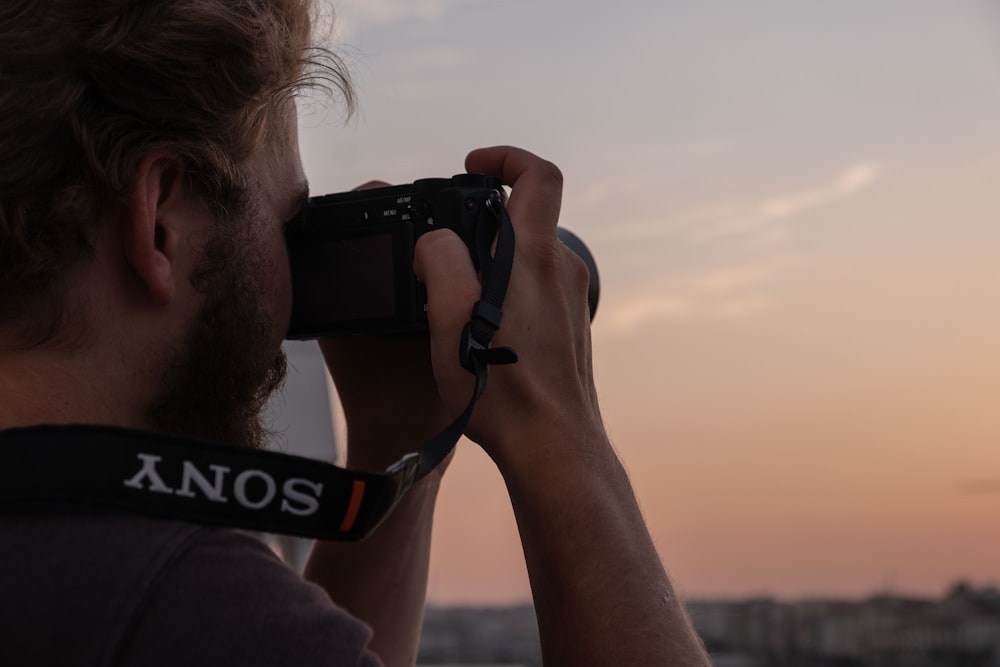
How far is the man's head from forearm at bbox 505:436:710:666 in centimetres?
31

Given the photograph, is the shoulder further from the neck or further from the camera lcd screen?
the camera lcd screen

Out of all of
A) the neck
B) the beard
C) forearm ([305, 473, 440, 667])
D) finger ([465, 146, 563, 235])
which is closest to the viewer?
the neck

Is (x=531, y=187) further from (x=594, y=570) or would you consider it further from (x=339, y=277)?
(x=594, y=570)

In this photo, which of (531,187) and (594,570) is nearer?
(594,570)

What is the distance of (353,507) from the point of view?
0.95 metres

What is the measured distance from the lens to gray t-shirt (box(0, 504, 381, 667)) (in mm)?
726

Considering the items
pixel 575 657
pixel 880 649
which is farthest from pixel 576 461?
pixel 880 649

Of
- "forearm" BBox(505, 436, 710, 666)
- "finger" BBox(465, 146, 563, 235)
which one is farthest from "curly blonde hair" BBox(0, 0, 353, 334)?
"forearm" BBox(505, 436, 710, 666)

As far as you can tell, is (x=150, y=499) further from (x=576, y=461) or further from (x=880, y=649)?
(x=880, y=649)

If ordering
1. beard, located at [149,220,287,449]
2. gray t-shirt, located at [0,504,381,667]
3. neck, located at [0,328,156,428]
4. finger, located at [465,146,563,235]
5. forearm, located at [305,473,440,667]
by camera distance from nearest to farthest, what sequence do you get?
gray t-shirt, located at [0,504,381,667] → neck, located at [0,328,156,428] → beard, located at [149,220,287,449] → finger, located at [465,146,563,235] → forearm, located at [305,473,440,667]

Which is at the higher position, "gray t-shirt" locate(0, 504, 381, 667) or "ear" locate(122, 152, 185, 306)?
"ear" locate(122, 152, 185, 306)

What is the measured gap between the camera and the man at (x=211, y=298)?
0.95 metres

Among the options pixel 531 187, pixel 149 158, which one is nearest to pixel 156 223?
pixel 149 158

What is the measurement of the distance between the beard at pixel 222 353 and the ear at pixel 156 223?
4 centimetres
